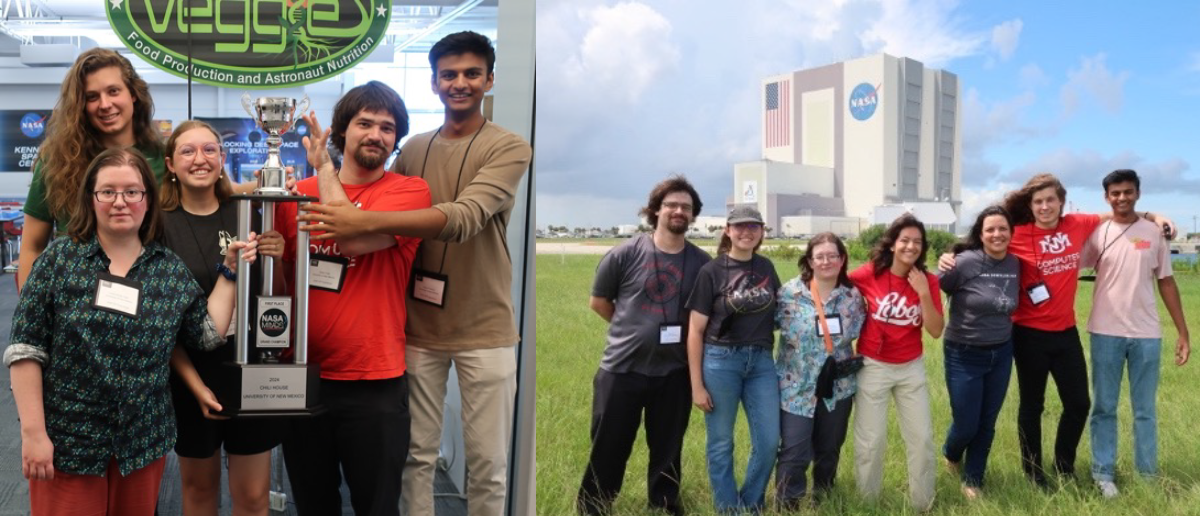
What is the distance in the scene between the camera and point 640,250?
274 centimetres

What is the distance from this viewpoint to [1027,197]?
9.57ft

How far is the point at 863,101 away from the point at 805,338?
0.95m

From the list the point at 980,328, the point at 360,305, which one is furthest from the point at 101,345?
the point at 980,328

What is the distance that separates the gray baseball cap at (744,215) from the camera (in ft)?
8.55

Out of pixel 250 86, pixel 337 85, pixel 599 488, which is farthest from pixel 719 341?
pixel 250 86

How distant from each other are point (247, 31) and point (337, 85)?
24 centimetres

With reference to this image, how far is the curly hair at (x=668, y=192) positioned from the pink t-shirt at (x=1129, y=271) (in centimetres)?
136

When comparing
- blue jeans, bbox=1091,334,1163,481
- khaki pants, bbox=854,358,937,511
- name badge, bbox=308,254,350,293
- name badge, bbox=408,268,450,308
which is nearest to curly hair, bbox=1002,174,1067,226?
blue jeans, bbox=1091,334,1163,481

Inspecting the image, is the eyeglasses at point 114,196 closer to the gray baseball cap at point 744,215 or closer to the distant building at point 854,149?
the gray baseball cap at point 744,215

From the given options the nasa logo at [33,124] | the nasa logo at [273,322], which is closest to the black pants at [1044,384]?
the nasa logo at [273,322]

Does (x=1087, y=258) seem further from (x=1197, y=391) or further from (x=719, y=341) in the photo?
(x=719, y=341)

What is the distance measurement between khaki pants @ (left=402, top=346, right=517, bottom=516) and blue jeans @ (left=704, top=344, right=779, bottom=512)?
2.36ft

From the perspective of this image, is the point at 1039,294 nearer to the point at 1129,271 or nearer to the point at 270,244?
the point at 1129,271

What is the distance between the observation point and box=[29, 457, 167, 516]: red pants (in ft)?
5.54
